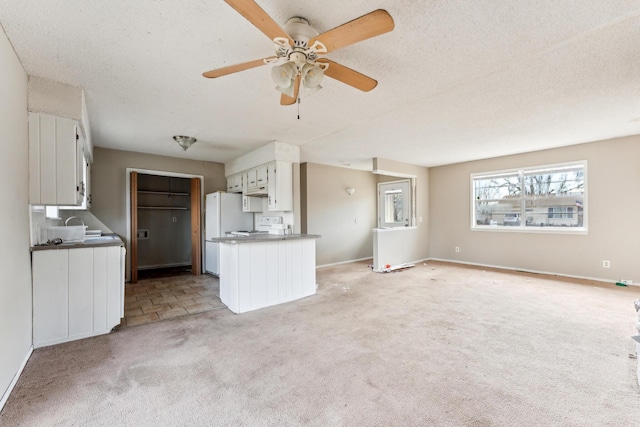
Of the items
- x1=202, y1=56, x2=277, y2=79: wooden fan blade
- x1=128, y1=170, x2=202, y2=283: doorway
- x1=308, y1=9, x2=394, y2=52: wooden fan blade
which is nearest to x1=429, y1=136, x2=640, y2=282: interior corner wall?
x1=308, y1=9, x2=394, y2=52: wooden fan blade

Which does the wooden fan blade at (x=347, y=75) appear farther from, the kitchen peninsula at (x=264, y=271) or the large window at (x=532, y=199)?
the large window at (x=532, y=199)

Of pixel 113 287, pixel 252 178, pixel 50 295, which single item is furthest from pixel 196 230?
pixel 50 295

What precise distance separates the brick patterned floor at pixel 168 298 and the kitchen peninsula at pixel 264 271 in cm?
38

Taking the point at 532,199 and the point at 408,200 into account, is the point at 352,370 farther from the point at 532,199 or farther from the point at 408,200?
the point at 532,199

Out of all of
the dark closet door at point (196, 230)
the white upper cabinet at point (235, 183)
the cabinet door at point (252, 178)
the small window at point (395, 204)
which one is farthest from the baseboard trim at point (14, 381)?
the small window at point (395, 204)

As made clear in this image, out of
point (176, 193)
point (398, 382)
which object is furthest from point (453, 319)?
point (176, 193)

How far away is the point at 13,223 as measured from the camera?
6.43 ft

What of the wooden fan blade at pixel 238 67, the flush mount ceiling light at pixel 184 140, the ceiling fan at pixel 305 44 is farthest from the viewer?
the flush mount ceiling light at pixel 184 140

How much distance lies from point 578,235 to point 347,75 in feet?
17.2

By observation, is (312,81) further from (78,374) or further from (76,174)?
(78,374)

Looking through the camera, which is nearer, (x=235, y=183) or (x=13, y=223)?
(x=13, y=223)

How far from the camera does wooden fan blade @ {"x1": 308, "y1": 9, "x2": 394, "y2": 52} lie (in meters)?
1.34

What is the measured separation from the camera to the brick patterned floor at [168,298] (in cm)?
323

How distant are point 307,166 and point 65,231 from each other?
13.5 ft
